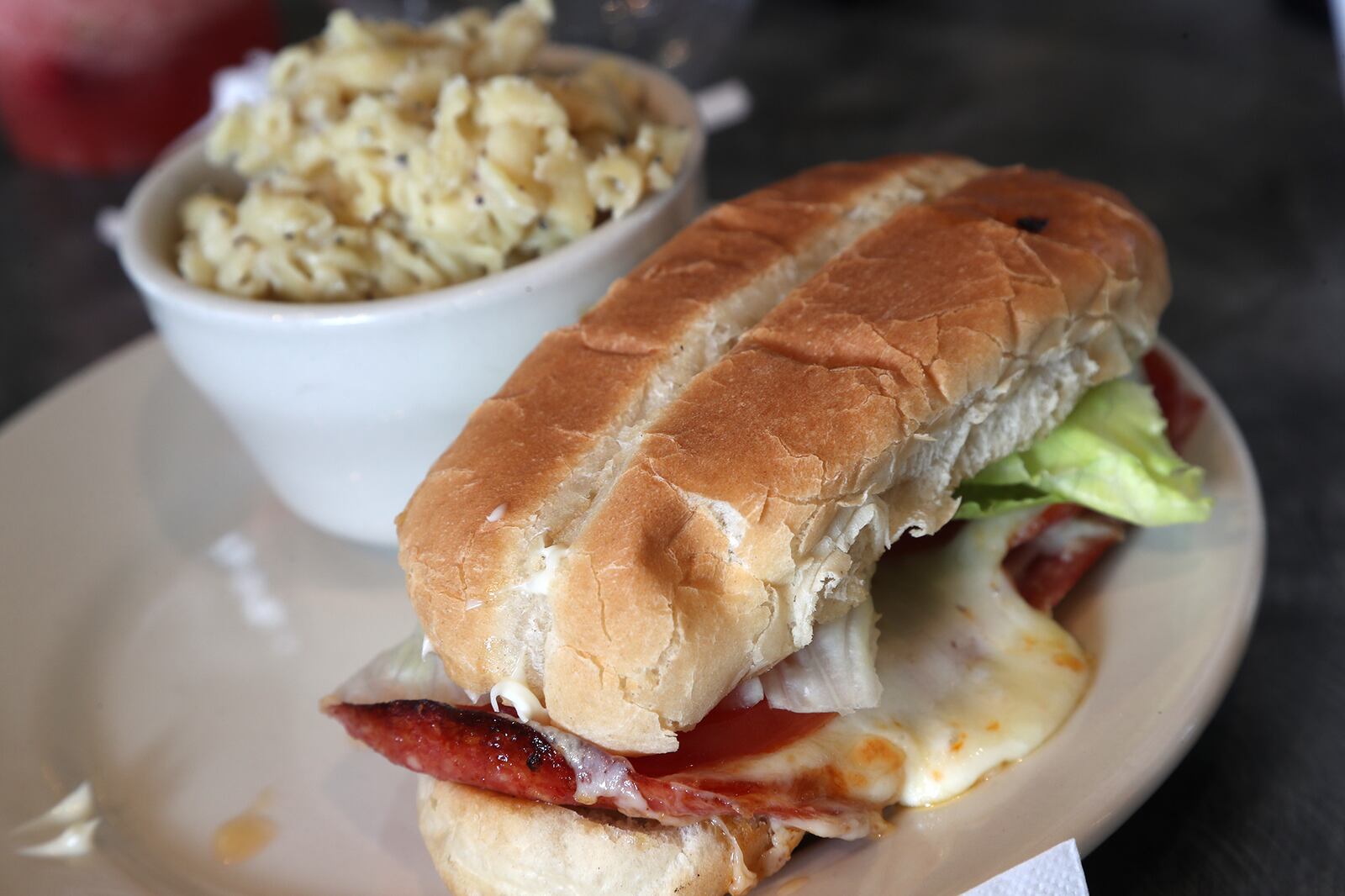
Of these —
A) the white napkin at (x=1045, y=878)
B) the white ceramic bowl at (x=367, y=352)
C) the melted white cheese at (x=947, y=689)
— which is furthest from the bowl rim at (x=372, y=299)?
the white napkin at (x=1045, y=878)

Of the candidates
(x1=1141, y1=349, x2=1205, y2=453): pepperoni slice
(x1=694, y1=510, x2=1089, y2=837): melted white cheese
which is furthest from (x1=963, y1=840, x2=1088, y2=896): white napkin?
(x1=1141, y1=349, x2=1205, y2=453): pepperoni slice

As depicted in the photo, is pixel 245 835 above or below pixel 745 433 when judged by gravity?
below

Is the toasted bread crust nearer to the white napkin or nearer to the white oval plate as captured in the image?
the white oval plate

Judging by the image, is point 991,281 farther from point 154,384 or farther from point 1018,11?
point 1018,11

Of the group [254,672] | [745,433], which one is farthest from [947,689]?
[254,672]

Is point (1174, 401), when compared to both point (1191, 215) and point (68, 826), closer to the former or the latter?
point (1191, 215)
